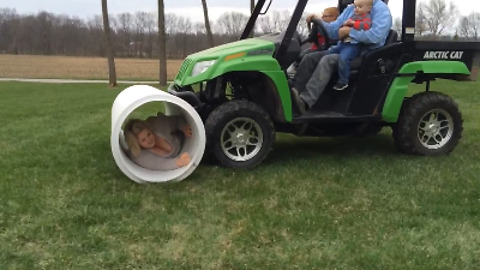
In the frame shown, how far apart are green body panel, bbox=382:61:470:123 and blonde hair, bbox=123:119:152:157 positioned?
2615 mm

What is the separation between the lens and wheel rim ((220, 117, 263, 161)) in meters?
5.44

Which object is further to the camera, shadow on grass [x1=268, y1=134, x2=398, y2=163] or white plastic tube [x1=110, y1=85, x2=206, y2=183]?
shadow on grass [x1=268, y1=134, x2=398, y2=163]

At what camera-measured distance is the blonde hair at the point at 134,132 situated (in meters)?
5.29

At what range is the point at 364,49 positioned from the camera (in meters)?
5.63

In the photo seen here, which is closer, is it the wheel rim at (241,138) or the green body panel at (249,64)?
the green body panel at (249,64)

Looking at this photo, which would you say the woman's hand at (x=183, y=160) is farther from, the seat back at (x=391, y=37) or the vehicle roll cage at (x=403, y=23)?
the seat back at (x=391, y=37)

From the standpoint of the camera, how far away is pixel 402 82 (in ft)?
18.9

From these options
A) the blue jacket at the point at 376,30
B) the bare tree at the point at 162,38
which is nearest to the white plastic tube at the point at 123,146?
the blue jacket at the point at 376,30

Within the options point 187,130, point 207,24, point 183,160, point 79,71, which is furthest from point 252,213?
point 79,71

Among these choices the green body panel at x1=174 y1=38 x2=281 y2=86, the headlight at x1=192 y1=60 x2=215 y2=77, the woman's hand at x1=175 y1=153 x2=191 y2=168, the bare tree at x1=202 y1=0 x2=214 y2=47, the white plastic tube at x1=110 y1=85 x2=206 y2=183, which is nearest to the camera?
the white plastic tube at x1=110 y1=85 x2=206 y2=183

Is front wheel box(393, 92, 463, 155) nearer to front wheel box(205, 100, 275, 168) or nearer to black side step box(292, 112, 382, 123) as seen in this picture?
black side step box(292, 112, 382, 123)

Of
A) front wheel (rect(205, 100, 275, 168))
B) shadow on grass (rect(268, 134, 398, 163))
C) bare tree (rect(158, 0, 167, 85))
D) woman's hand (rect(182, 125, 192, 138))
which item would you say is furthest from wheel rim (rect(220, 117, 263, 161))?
bare tree (rect(158, 0, 167, 85))

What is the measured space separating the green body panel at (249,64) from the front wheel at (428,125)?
1.44 meters

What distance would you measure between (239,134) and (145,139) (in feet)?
3.19
